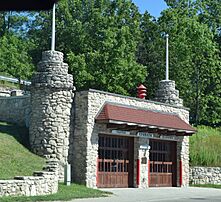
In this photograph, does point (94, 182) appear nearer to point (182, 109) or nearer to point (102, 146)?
point (102, 146)

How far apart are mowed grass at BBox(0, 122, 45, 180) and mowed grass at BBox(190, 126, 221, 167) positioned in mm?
12518

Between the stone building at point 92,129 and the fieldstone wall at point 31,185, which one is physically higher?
the stone building at point 92,129

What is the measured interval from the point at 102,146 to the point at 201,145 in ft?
37.3

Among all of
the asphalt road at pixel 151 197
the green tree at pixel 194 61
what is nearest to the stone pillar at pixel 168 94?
the asphalt road at pixel 151 197

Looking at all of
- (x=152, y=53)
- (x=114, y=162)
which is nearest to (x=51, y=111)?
(x=114, y=162)

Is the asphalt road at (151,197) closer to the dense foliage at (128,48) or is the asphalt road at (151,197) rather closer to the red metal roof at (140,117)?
the red metal roof at (140,117)

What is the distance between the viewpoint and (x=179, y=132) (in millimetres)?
27984

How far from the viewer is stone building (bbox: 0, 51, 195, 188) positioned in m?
23.0

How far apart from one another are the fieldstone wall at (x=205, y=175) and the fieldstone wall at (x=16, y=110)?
11.2 m

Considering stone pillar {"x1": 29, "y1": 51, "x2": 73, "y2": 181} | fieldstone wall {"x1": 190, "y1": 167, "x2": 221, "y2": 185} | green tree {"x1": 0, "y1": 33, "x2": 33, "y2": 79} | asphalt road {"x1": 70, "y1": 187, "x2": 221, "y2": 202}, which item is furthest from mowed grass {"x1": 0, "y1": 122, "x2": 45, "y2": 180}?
green tree {"x1": 0, "y1": 33, "x2": 33, "y2": 79}

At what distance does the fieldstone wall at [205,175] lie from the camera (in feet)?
102

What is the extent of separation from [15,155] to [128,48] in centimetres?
2412

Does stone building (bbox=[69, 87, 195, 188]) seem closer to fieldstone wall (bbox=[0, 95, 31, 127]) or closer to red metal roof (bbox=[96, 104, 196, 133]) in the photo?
red metal roof (bbox=[96, 104, 196, 133])

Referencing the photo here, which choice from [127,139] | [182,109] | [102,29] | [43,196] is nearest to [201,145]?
[182,109]
